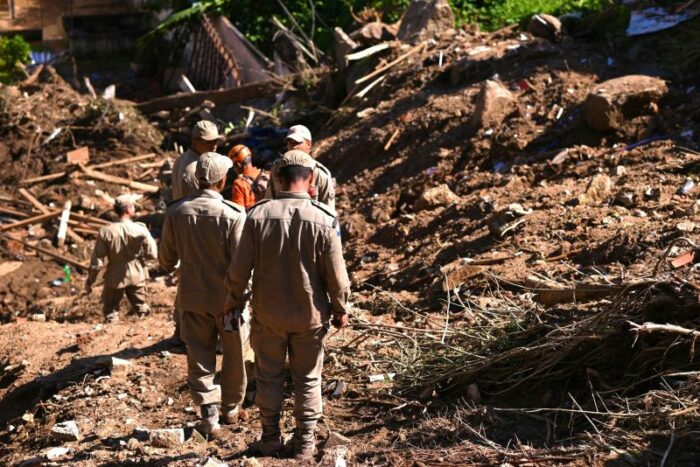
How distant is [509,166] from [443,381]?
4.83m

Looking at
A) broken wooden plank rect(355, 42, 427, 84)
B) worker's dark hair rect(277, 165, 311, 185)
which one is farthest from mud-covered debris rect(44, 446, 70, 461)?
broken wooden plank rect(355, 42, 427, 84)

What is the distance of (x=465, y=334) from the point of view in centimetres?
662

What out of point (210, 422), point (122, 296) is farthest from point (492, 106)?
point (210, 422)

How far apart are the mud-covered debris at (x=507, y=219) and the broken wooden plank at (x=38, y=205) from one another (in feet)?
22.0

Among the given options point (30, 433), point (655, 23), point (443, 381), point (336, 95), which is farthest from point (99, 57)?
point (443, 381)

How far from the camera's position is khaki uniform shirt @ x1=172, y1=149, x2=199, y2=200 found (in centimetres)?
701

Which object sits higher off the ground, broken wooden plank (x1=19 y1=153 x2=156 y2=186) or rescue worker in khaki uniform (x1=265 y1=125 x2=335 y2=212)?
rescue worker in khaki uniform (x1=265 y1=125 x2=335 y2=212)

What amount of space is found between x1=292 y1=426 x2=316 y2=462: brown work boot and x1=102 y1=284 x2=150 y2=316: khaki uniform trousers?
4.40 meters

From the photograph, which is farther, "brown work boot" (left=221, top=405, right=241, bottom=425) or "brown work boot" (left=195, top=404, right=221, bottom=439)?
"brown work boot" (left=221, top=405, right=241, bottom=425)

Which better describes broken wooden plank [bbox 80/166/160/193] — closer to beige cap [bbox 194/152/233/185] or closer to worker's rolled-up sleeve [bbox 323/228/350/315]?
beige cap [bbox 194/152/233/185]

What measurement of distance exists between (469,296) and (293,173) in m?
3.08

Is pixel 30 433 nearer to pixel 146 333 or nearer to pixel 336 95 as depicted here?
pixel 146 333

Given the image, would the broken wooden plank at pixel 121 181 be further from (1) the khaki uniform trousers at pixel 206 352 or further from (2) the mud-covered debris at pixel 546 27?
(1) the khaki uniform trousers at pixel 206 352

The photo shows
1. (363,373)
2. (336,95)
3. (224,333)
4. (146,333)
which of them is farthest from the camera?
(336,95)
